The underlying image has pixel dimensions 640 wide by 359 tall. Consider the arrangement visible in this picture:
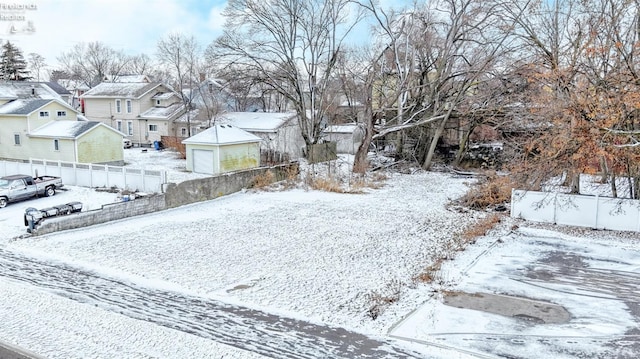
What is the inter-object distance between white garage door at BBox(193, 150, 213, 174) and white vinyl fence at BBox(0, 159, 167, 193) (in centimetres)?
620

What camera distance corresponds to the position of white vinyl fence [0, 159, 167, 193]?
2166cm

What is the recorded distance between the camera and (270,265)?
42.6 ft

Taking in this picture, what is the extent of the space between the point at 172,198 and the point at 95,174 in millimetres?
5292

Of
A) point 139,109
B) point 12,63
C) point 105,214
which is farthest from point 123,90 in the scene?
point 12,63

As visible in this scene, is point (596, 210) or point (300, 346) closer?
point (300, 346)

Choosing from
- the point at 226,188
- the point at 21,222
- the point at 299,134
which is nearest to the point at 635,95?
the point at 226,188

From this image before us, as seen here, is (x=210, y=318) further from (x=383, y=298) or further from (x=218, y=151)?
(x=218, y=151)

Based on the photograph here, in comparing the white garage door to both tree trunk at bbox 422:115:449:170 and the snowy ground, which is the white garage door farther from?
tree trunk at bbox 422:115:449:170

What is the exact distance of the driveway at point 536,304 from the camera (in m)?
8.51

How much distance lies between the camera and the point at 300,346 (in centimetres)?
852

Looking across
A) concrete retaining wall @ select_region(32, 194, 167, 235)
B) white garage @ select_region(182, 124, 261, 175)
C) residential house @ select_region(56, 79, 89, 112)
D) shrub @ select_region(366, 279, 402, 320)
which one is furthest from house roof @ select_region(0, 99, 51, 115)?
residential house @ select_region(56, 79, 89, 112)

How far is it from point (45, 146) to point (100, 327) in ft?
78.4

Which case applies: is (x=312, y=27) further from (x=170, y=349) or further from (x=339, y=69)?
(x=170, y=349)

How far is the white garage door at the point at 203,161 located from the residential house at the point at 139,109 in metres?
14.3
